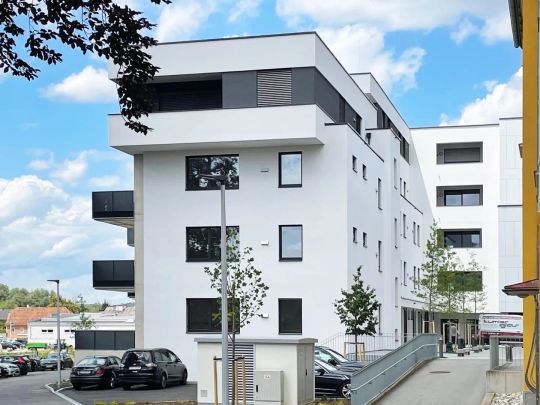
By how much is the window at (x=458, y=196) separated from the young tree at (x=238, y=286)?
33.9 m

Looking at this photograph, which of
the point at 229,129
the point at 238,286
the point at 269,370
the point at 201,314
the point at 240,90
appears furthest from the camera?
the point at 201,314

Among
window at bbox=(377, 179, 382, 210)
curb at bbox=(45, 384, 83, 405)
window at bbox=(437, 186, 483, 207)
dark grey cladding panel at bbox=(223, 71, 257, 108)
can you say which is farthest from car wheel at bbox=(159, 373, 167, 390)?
window at bbox=(437, 186, 483, 207)

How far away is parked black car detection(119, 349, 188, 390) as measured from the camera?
37.6m

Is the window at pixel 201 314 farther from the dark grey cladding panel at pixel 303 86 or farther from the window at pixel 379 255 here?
the window at pixel 379 255

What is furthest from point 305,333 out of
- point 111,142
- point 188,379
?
point 111,142

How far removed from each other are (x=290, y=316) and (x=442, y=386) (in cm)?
1498

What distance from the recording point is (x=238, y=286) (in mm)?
32812

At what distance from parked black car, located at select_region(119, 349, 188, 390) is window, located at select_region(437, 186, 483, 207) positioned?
39.1 metres

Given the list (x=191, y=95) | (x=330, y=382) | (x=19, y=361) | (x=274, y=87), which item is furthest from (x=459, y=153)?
(x=330, y=382)

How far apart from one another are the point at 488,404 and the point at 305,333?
790 inches

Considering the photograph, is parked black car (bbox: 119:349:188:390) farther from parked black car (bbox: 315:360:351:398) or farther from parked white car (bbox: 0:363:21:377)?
parked white car (bbox: 0:363:21:377)

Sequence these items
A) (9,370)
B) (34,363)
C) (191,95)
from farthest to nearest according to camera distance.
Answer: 1. (34,363)
2. (9,370)
3. (191,95)

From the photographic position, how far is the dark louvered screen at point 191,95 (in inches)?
1722

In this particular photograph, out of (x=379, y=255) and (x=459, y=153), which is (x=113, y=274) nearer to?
(x=379, y=255)
